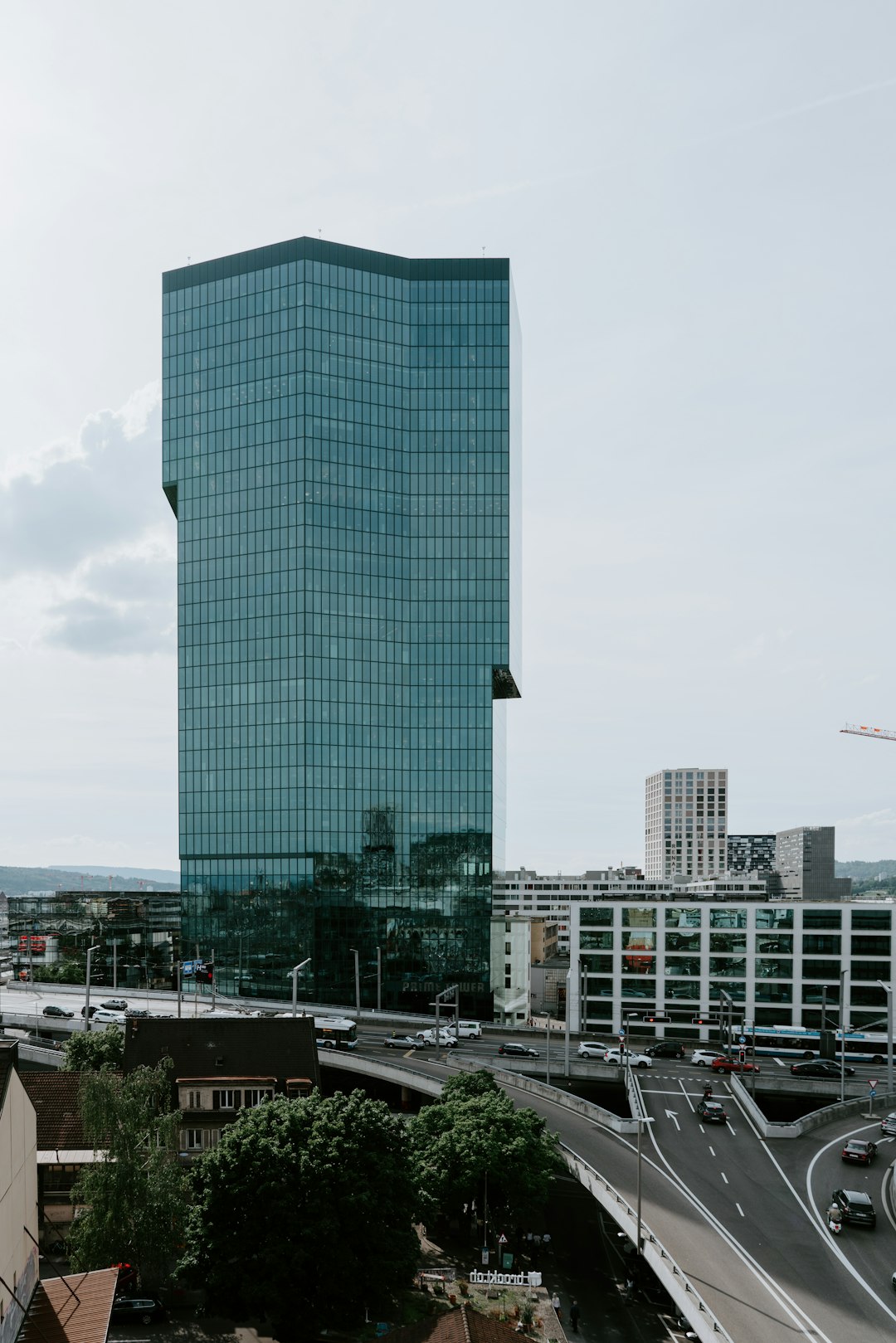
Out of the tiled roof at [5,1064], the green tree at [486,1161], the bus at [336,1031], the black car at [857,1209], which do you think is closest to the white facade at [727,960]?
the bus at [336,1031]

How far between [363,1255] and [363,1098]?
1029 cm

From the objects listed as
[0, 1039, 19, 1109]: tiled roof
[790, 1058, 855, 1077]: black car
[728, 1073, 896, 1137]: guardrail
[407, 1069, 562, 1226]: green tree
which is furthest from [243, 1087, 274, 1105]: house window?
[790, 1058, 855, 1077]: black car

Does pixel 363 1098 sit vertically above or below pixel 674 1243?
above

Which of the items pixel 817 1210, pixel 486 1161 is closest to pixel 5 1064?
pixel 486 1161

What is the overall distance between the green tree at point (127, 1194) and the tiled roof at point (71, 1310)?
12.2 m

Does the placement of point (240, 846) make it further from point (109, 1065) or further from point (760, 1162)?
point (760, 1162)

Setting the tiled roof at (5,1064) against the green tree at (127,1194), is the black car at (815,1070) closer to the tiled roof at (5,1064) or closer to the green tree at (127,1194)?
the green tree at (127,1194)

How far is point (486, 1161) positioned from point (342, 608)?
315 feet

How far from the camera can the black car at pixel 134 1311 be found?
5841 centimetres

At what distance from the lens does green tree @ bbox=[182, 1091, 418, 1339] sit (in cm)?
5484

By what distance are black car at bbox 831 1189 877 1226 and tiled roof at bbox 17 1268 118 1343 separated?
46.2m

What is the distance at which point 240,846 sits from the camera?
149 meters

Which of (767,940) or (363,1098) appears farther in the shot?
(767,940)

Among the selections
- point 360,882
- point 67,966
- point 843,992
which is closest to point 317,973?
point 360,882
